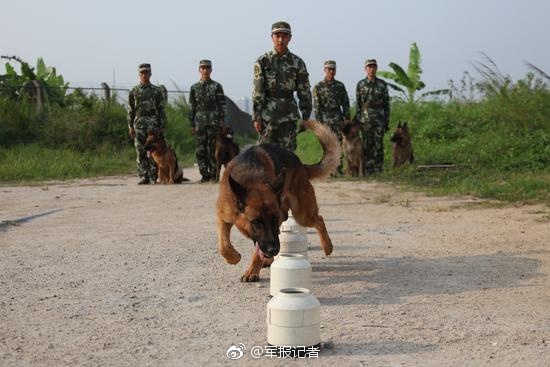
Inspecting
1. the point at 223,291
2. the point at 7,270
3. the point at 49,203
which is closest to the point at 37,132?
the point at 49,203

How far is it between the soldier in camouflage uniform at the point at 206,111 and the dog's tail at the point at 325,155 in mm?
7475

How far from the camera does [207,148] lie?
14578mm

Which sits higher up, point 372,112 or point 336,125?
point 372,112

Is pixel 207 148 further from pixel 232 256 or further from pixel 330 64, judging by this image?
pixel 232 256

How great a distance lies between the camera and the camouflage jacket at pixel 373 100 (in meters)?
A: 15.2

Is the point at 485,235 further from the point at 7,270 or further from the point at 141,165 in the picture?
the point at 141,165

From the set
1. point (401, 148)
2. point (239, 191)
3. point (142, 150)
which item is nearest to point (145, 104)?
point (142, 150)

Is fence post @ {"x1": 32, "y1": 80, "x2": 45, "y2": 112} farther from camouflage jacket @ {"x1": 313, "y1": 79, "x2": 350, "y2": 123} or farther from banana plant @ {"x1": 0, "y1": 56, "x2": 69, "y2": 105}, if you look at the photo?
camouflage jacket @ {"x1": 313, "y1": 79, "x2": 350, "y2": 123}

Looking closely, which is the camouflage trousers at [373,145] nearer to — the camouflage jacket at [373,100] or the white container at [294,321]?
the camouflage jacket at [373,100]

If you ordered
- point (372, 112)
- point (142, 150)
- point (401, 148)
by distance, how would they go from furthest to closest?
point (401, 148) < point (372, 112) < point (142, 150)

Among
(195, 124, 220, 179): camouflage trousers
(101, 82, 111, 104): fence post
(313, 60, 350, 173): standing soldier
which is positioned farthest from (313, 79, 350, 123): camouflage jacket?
(101, 82, 111, 104): fence post

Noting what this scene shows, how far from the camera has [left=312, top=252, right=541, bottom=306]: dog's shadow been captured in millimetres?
4936

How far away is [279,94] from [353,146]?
22.2 ft

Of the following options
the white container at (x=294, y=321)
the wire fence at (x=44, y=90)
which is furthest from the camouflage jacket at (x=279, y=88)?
the wire fence at (x=44, y=90)
